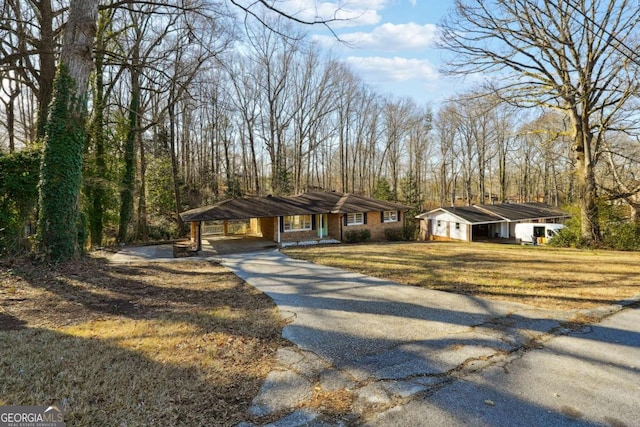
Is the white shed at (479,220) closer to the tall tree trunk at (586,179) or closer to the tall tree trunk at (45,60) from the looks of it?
the tall tree trunk at (586,179)

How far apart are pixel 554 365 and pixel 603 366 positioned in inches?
20.2

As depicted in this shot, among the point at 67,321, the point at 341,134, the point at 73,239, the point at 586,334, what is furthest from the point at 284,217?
the point at 341,134

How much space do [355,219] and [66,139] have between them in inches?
649

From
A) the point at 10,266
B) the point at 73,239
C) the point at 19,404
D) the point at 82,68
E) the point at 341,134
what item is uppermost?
the point at 341,134

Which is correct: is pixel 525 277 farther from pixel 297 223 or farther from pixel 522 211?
pixel 522 211

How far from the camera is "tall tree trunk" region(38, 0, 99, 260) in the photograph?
779 cm

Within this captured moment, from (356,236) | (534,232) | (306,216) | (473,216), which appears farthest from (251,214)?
(534,232)

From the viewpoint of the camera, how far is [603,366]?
3.53m

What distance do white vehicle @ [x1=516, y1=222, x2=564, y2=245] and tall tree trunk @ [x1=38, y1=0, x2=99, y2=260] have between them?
26690mm

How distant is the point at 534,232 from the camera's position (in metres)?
24.8

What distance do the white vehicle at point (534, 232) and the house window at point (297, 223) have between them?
1676 centimetres

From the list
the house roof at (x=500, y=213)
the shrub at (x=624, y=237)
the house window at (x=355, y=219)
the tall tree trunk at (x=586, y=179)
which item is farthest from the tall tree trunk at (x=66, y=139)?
the house roof at (x=500, y=213)

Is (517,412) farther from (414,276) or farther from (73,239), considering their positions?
(73,239)

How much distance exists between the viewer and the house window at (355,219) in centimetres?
2174
